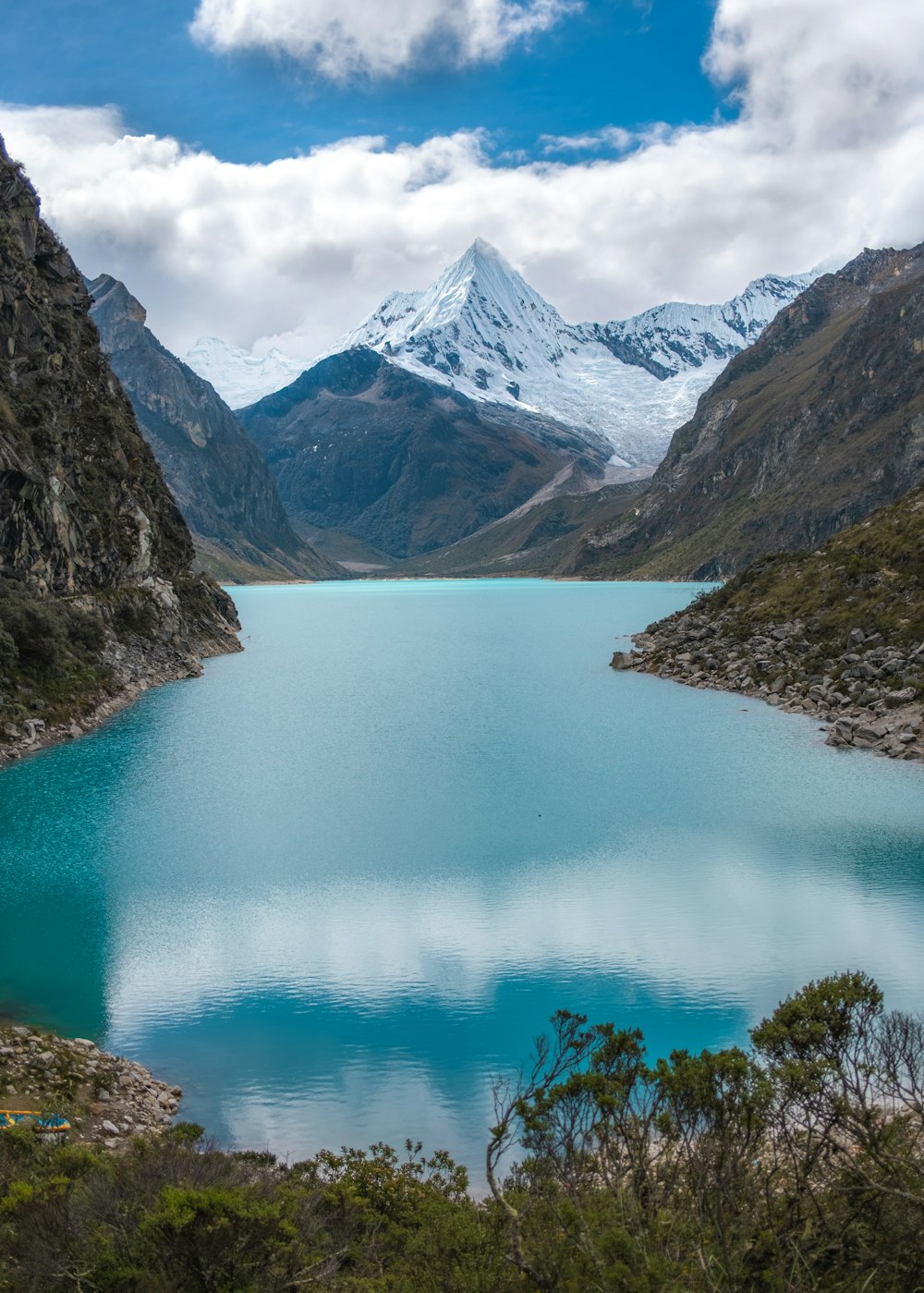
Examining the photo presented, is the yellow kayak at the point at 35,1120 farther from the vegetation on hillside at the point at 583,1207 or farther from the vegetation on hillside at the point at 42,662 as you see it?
the vegetation on hillside at the point at 42,662

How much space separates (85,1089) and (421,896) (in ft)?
40.4

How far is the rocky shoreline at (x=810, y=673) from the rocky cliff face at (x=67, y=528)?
3858 centimetres

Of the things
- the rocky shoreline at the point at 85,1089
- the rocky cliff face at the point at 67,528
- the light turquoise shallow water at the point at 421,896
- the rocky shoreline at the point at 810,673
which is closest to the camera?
the rocky shoreline at the point at 85,1089

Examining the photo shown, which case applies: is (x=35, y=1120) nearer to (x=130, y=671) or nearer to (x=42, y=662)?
(x=42, y=662)

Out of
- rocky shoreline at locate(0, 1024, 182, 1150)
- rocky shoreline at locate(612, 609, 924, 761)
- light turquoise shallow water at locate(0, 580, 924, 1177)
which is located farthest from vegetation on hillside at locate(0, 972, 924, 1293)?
rocky shoreline at locate(612, 609, 924, 761)

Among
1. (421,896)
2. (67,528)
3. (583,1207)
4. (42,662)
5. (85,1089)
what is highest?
(67,528)

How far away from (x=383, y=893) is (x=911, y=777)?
25401 millimetres

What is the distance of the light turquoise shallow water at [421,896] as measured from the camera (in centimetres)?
1930

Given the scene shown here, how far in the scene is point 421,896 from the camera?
28.1m

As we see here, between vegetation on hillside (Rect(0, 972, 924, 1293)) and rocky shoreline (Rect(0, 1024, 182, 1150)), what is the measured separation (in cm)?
279

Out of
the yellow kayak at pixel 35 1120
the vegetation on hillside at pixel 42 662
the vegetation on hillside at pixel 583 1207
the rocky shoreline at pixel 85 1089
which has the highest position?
the vegetation on hillside at pixel 42 662

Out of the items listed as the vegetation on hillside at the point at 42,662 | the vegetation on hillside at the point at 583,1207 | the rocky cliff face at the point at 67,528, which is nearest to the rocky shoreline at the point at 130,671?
the rocky cliff face at the point at 67,528

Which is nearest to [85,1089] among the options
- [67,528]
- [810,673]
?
[810,673]

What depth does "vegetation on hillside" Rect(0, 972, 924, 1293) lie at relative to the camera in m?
9.73
